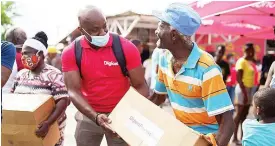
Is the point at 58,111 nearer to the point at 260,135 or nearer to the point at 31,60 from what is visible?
the point at 31,60

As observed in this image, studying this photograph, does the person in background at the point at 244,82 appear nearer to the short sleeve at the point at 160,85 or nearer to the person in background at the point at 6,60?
the short sleeve at the point at 160,85

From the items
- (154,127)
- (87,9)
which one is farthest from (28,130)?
(154,127)

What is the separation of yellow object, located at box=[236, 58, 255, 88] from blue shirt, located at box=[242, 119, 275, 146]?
178 inches

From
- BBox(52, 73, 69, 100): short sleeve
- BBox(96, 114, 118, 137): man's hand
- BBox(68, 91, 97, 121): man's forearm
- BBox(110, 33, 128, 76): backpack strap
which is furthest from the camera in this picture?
BBox(52, 73, 69, 100): short sleeve

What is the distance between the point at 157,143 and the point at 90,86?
4.15 ft

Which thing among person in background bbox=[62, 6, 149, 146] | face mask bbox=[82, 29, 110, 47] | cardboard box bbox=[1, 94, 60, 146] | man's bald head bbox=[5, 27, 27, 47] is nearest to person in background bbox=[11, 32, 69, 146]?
cardboard box bbox=[1, 94, 60, 146]

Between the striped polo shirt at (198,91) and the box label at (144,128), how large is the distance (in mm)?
284

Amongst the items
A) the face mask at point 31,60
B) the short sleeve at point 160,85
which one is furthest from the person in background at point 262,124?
the face mask at point 31,60

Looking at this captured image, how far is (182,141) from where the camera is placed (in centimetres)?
236

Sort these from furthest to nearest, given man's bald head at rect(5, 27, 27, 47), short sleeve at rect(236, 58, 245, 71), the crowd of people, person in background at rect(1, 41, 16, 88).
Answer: short sleeve at rect(236, 58, 245, 71) → man's bald head at rect(5, 27, 27, 47) → person in background at rect(1, 41, 16, 88) → the crowd of people

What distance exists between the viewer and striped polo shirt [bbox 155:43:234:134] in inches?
100.0

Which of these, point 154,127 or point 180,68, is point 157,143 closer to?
point 154,127

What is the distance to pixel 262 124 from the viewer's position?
118 inches

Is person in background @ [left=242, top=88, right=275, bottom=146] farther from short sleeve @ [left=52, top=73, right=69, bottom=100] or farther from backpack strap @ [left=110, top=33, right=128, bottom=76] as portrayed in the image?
short sleeve @ [left=52, top=73, right=69, bottom=100]
